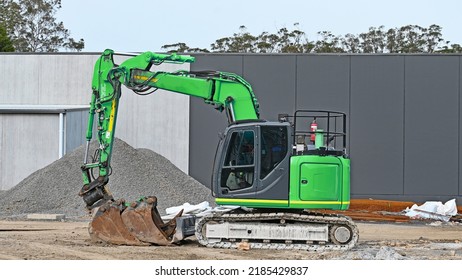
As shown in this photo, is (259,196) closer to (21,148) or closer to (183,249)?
(183,249)

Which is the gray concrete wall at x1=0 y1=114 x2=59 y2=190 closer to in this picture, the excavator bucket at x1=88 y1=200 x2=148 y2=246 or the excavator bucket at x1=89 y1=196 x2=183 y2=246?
the excavator bucket at x1=88 y1=200 x2=148 y2=246

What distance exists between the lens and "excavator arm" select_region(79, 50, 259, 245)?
17406 millimetres

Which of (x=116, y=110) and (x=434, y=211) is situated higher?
(x=116, y=110)

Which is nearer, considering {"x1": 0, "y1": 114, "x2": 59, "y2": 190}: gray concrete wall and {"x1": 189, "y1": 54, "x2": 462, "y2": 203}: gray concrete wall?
{"x1": 0, "y1": 114, "x2": 59, "y2": 190}: gray concrete wall

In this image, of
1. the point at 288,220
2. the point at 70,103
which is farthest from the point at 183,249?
the point at 70,103

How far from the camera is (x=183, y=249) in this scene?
56.2 ft

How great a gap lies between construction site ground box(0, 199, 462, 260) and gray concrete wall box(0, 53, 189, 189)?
9.21m

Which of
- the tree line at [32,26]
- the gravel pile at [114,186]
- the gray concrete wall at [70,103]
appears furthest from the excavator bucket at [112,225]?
the tree line at [32,26]

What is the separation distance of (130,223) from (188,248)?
1291 mm

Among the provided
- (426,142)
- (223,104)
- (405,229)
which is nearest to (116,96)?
(223,104)

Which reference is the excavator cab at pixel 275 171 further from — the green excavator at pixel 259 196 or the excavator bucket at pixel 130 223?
the excavator bucket at pixel 130 223

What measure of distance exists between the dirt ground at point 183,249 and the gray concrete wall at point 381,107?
36.7 feet

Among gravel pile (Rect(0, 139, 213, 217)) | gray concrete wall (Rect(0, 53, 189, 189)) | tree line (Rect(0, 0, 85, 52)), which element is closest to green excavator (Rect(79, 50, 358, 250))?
gravel pile (Rect(0, 139, 213, 217))

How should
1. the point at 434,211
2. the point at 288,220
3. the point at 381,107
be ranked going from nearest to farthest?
the point at 288,220, the point at 434,211, the point at 381,107
